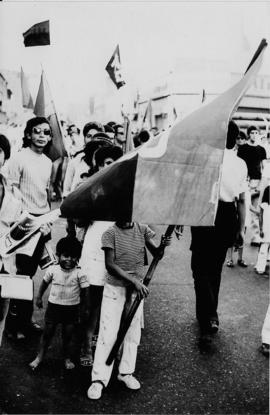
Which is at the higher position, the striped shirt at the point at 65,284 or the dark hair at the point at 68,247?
the dark hair at the point at 68,247

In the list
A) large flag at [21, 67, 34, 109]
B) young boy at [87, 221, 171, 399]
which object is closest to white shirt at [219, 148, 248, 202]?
young boy at [87, 221, 171, 399]

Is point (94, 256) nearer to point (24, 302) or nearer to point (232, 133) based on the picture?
point (24, 302)

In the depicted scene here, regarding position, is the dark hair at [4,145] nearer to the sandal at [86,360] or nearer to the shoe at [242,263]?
the sandal at [86,360]

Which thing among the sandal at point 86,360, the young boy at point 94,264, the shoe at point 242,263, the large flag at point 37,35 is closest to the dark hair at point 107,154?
the young boy at point 94,264

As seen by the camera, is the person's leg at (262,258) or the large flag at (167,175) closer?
the large flag at (167,175)

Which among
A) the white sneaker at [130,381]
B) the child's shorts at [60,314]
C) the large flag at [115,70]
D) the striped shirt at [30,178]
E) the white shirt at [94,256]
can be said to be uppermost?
the large flag at [115,70]

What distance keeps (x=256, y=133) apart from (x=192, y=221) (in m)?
6.42

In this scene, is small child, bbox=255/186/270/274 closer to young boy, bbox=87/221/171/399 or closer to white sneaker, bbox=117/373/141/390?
young boy, bbox=87/221/171/399

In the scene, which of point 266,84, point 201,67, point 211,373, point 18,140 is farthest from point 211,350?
point 266,84

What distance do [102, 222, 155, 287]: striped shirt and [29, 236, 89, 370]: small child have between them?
41 cm

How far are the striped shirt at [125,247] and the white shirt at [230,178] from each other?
122 centimetres

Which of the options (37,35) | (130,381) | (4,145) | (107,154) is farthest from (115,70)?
(130,381)

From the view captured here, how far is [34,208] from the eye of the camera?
4.04 metres

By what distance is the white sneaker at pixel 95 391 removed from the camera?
125 inches
